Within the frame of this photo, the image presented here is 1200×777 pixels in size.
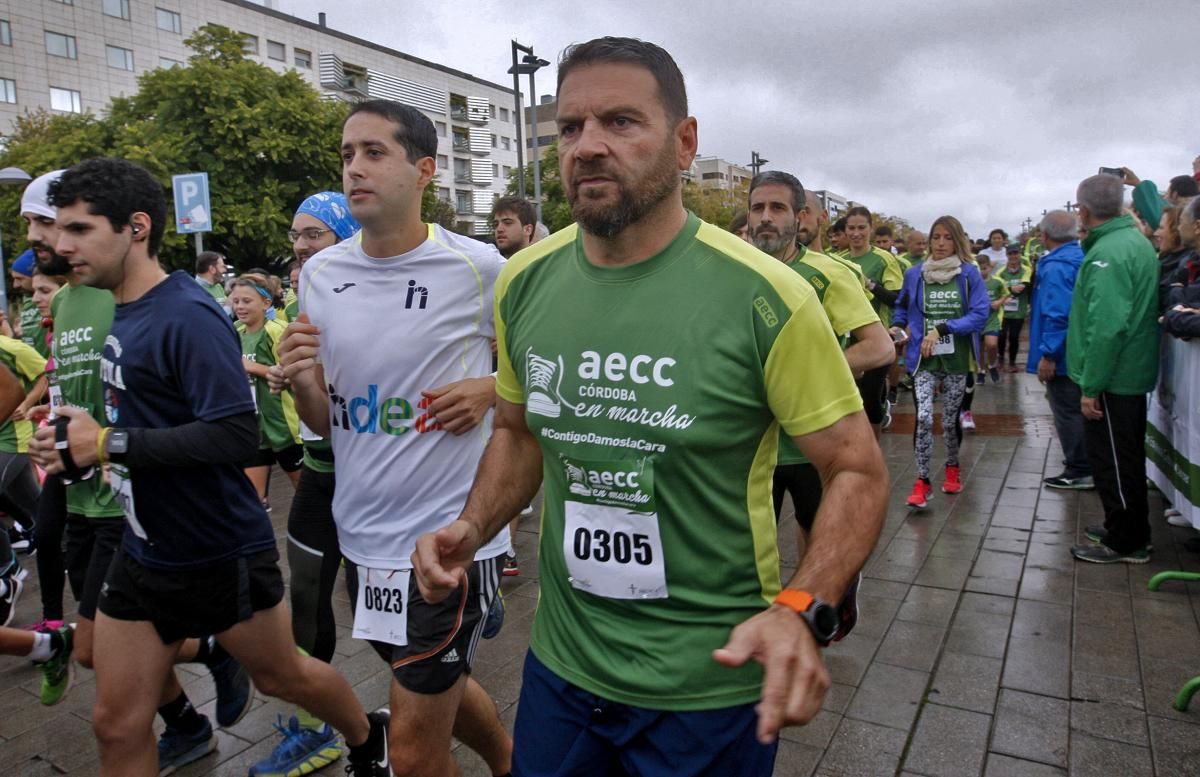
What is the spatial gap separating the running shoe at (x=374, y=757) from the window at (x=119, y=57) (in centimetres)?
5902

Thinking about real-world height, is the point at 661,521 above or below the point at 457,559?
above

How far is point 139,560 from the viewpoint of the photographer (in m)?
2.70

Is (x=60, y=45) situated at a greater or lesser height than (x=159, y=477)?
greater

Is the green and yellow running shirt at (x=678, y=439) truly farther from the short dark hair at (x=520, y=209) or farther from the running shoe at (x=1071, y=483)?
the running shoe at (x=1071, y=483)

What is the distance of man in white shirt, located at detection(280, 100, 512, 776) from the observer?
9.00 ft

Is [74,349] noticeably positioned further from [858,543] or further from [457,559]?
[858,543]

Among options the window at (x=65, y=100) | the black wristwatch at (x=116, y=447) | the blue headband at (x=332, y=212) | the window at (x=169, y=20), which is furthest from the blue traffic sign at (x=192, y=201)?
the window at (x=169, y=20)

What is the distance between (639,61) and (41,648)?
12.4 feet

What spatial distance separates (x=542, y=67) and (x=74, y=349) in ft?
64.9

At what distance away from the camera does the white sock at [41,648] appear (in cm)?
383

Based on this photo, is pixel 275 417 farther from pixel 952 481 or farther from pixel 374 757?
pixel 952 481

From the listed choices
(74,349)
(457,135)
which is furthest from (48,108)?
(74,349)

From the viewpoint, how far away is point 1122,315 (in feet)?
17.3

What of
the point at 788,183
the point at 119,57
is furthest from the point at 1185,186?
the point at 119,57
